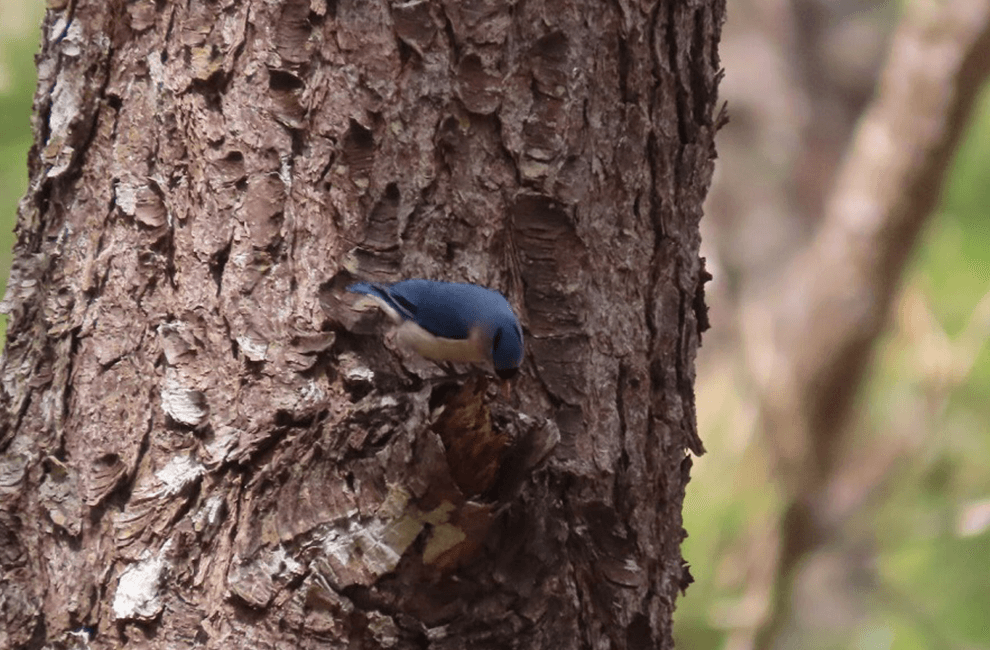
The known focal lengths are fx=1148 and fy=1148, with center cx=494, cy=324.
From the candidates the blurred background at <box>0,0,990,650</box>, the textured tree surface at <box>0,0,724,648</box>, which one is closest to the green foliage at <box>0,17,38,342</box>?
the blurred background at <box>0,0,990,650</box>

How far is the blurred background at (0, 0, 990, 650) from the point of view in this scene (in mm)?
4109

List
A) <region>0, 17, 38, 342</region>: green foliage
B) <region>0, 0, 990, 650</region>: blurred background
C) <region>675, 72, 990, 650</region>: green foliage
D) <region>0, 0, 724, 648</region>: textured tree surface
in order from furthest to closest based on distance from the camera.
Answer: <region>675, 72, 990, 650</region>: green foliage < <region>0, 0, 990, 650</region>: blurred background < <region>0, 17, 38, 342</region>: green foliage < <region>0, 0, 724, 648</region>: textured tree surface

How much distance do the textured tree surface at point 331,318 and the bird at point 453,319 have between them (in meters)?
0.04

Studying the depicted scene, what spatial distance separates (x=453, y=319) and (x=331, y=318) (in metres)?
0.16

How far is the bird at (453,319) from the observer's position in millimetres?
1471

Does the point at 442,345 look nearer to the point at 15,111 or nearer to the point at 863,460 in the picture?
the point at 15,111

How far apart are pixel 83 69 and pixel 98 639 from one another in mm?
810

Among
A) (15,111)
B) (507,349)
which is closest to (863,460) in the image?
(15,111)

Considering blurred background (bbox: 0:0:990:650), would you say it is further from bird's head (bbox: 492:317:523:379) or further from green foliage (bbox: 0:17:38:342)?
bird's head (bbox: 492:317:523:379)

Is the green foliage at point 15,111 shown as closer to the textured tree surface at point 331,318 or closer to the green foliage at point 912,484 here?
the textured tree surface at point 331,318

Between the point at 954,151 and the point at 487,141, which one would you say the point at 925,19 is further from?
the point at 487,141

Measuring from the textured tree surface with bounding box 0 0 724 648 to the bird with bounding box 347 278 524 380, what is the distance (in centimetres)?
4

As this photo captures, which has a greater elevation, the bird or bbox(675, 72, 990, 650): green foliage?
bbox(675, 72, 990, 650): green foliage

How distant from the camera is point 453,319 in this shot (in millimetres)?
1509
